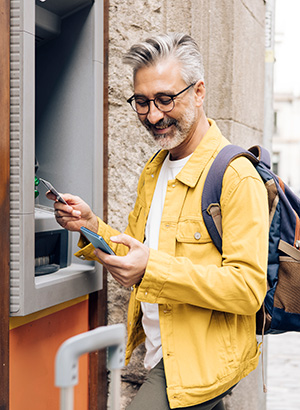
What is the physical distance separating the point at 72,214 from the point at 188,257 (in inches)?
18.8

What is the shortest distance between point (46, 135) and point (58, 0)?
57 cm

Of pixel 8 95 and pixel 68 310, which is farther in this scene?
pixel 68 310

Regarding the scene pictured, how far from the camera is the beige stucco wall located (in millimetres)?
2914

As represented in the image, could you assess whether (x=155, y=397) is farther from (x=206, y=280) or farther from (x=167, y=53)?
(x=167, y=53)

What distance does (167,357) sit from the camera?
6.63ft

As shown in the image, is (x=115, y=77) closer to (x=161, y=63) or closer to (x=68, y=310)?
(x=161, y=63)

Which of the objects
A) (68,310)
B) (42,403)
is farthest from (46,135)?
(42,403)

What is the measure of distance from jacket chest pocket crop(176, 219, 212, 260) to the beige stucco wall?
905mm

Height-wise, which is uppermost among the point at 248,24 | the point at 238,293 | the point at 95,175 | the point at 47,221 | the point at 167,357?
the point at 248,24

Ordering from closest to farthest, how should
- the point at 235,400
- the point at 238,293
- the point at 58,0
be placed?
the point at 238,293, the point at 58,0, the point at 235,400

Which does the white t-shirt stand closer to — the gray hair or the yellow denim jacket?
the yellow denim jacket

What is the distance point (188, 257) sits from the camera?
2.07 m

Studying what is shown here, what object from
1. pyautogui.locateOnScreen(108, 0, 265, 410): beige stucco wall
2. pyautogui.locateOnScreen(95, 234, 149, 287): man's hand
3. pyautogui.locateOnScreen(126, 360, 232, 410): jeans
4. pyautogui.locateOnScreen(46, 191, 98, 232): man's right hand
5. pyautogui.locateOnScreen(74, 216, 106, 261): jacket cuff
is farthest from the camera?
pyautogui.locateOnScreen(108, 0, 265, 410): beige stucco wall

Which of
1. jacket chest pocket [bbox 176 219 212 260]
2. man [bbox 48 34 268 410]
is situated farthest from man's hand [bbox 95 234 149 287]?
jacket chest pocket [bbox 176 219 212 260]
